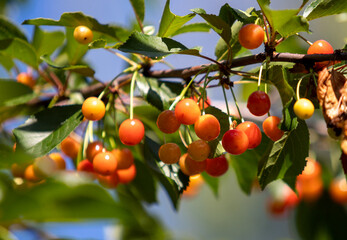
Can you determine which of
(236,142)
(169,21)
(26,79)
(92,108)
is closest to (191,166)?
(236,142)

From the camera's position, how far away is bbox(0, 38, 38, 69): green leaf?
1.47 metres

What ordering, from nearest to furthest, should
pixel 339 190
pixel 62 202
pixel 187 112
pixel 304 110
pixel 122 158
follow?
pixel 62 202
pixel 304 110
pixel 187 112
pixel 122 158
pixel 339 190

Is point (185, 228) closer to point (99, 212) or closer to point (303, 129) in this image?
point (303, 129)

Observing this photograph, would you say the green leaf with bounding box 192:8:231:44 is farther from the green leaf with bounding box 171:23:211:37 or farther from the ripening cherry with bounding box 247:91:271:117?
the green leaf with bounding box 171:23:211:37

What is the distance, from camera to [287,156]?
1.09m

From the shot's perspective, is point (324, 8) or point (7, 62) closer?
point (324, 8)

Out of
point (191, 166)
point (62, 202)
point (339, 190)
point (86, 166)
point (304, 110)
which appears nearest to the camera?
point (62, 202)

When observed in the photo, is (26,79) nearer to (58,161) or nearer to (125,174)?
(58,161)

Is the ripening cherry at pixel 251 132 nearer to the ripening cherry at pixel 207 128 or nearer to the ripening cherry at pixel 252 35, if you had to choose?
the ripening cherry at pixel 207 128

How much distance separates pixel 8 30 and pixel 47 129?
0.48 m

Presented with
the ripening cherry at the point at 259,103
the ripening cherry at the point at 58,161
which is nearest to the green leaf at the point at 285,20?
the ripening cherry at the point at 259,103

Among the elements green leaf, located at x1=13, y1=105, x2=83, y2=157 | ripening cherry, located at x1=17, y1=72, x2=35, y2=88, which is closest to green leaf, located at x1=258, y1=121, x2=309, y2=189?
green leaf, located at x1=13, y1=105, x2=83, y2=157

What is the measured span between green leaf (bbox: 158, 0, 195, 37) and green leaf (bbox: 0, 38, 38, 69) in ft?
1.75

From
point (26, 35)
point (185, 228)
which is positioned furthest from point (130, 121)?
point (185, 228)
